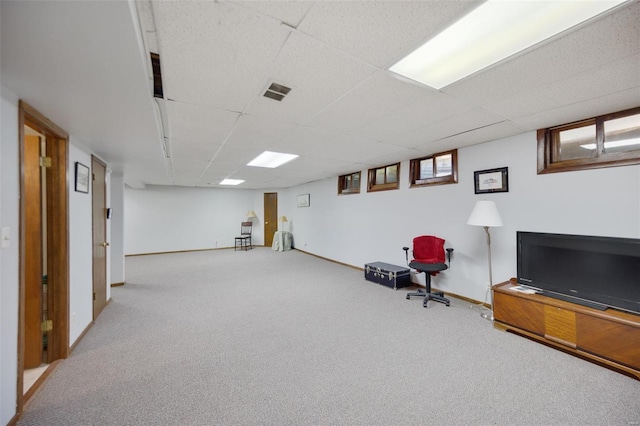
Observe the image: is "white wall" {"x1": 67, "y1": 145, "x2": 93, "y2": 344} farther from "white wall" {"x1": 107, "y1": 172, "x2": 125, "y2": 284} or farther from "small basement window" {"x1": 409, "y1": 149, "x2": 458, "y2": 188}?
"small basement window" {"x1": 409, "y1": 149, "x2": 458, "y2": 188}

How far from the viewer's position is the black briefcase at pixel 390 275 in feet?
14.4

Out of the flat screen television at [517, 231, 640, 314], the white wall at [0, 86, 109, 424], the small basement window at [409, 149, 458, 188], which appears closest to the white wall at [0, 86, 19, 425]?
the white wall at [0, 86, 109, 424]

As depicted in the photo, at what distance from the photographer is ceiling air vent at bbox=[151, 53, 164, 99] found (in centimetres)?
157

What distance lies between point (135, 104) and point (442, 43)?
2.23 m

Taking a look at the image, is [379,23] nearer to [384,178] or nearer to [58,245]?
[58,245]

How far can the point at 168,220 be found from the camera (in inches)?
335

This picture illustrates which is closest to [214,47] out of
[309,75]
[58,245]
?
[309,75]

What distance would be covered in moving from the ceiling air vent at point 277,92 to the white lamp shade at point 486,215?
2.70 m

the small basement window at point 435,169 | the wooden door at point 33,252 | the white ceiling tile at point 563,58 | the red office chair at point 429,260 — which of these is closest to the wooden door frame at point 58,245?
the wooden door at point 33,252

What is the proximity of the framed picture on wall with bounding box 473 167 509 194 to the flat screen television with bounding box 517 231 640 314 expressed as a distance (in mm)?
774

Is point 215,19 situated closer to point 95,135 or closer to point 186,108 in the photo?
point 186,108

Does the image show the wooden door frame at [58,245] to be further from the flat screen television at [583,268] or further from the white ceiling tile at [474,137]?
the flat screen television at [583,268]

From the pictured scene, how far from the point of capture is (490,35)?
4.72 feet

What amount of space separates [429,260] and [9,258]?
4.33 m
